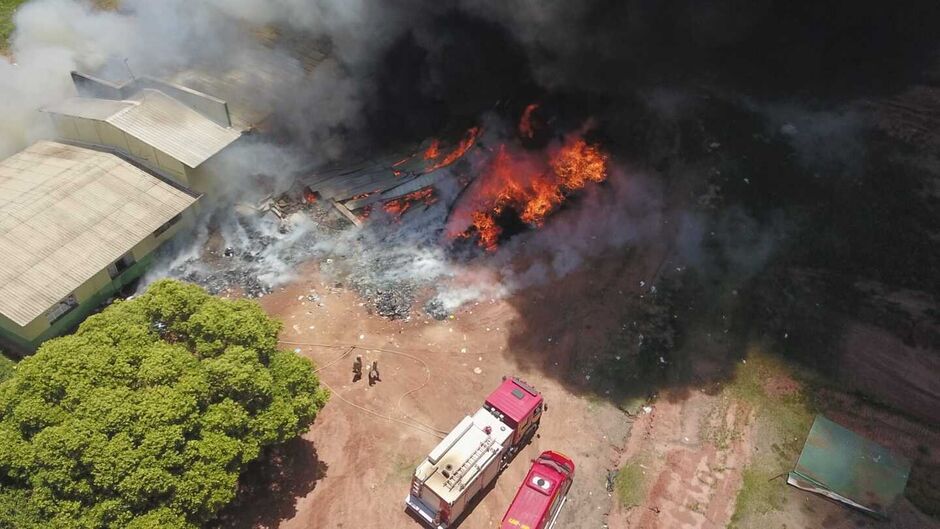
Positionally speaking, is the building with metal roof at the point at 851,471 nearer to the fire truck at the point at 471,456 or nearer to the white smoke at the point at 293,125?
the fire truck at the point at 471,456

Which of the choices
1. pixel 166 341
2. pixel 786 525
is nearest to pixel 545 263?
pixel 786 525

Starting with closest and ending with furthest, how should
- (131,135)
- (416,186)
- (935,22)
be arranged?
(131,135)
(416,186)
(935,22)

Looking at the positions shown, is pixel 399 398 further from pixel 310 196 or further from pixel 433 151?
pixel 433 151

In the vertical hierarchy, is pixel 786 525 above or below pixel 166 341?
below

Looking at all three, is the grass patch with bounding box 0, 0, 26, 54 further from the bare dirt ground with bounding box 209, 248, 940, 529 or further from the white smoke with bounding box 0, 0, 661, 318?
the bare dirt ground with bounding box 209, 248, 940, 529

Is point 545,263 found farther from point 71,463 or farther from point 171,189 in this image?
point 71,463

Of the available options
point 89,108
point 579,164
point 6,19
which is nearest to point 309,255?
point 89,108

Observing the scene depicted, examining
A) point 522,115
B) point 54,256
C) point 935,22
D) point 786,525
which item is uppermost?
point 935,22
